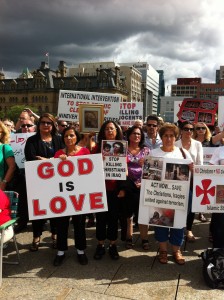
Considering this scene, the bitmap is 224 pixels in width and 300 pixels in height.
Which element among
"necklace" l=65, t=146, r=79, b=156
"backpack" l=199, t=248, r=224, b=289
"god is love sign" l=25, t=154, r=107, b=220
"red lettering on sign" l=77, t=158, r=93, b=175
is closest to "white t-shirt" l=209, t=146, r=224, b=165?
"backpack" l=199, t=248, r=224, b=289

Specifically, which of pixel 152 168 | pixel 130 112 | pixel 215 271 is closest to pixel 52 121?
pixel 152 168

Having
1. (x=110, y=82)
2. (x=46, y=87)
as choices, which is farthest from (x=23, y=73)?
(x=110, y=82)

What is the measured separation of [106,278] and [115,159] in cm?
164

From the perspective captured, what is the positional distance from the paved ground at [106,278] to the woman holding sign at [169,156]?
0.13 metres

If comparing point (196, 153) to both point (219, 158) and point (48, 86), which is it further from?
point (48, 86)

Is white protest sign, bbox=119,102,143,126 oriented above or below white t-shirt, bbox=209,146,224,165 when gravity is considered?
above

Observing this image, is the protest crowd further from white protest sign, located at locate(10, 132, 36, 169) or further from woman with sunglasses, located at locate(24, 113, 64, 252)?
white protest sign, located at locate(10, 132, 36, 169)

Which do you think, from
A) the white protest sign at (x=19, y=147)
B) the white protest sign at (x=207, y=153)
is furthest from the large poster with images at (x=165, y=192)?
the white protest sign at (x=19, y=147)

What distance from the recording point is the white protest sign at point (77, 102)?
7.54 meters

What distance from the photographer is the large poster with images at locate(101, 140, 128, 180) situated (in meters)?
4.53

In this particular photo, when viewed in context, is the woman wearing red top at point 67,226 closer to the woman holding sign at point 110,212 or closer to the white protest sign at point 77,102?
the woman holding sign at point 110,212

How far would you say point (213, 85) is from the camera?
130250 mm

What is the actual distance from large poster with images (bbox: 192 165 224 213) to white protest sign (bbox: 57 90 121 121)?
12.0ft

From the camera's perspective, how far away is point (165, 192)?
435 cm
